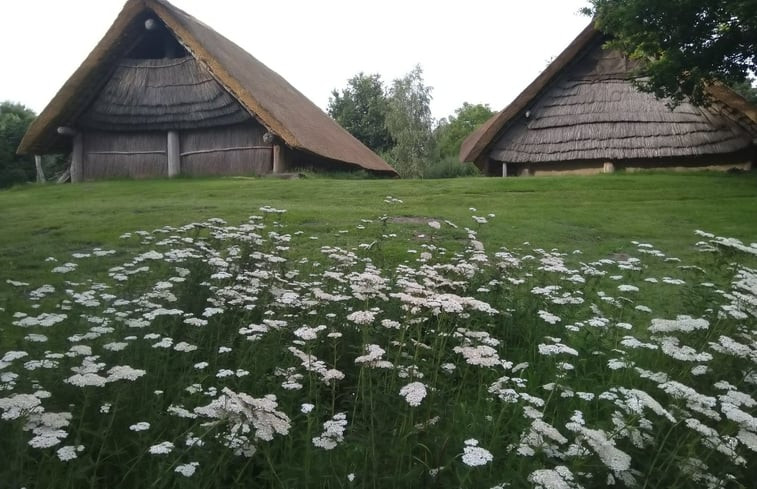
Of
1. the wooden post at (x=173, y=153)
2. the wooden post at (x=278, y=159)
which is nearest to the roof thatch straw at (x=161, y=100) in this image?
the wooden post at (x=173, y=153)

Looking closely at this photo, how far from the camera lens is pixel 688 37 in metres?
12.8

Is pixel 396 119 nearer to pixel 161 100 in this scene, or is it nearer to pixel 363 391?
pixel 161 100

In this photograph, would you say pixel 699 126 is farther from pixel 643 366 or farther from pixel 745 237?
pixel 643 366

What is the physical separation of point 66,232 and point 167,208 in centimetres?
229

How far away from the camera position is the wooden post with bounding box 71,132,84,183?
20141mm

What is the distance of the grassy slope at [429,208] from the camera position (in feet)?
27.7

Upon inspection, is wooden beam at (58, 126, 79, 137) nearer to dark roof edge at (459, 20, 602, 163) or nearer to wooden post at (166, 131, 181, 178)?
wooden post at (166, 131, 181, 178)

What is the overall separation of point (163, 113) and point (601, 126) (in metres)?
13.6

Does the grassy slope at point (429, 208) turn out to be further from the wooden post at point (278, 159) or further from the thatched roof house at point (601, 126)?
the wooden post at point (278, 159)

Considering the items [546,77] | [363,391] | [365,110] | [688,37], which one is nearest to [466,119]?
[365,110]

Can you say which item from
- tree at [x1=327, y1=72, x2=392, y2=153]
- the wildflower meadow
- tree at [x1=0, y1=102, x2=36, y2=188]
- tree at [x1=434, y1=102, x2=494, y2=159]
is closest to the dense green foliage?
tree at [x1=327, y1=72, x2=392, y2=153]

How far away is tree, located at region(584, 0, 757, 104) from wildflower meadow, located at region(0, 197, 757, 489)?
386 inches

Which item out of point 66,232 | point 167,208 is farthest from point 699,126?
point 66,232

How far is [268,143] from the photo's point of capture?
1839 cm
